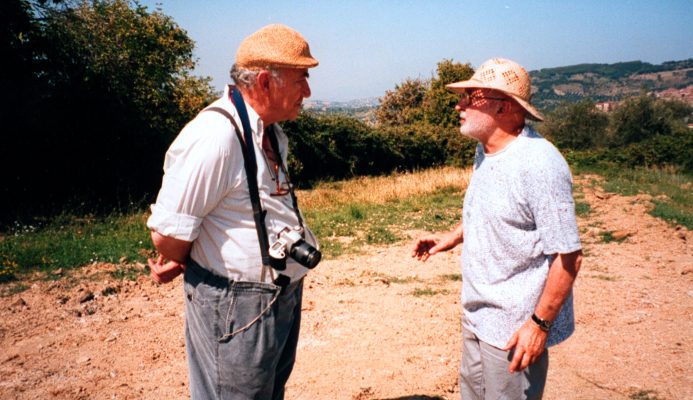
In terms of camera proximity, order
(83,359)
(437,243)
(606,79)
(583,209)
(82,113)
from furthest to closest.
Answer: (606,79) → (82,113) → (583,209) → (83,359) → (437,243)

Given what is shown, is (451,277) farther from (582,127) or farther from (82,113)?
(582,127)

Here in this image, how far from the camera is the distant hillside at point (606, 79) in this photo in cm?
9312

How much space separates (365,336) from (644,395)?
87.7 inches

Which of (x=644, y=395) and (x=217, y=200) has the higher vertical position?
(x=217, y=200)

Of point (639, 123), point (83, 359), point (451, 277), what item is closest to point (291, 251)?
point (83, 359)

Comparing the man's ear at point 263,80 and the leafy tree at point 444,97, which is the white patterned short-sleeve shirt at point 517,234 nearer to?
the man's ear at point 263,80

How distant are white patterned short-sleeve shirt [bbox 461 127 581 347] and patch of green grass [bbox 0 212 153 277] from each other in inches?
216

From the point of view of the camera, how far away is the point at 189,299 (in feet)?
6.41

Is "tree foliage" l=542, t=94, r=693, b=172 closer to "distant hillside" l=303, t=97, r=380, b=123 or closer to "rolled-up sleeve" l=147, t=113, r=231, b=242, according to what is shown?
"distant hillside" l=303, t=97, r=380, b=123

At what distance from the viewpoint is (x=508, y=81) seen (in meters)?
1.93

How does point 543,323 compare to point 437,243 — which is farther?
point 437,243

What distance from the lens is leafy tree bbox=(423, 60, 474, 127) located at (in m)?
27.2

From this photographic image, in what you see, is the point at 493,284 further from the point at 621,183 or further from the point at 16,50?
the point at 621,183

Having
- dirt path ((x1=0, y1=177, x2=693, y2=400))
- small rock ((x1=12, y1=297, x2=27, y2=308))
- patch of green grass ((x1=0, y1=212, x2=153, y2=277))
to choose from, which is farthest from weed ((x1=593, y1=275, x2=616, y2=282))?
small rock ((x1=12, y1=297, x2=27, y2=308))
